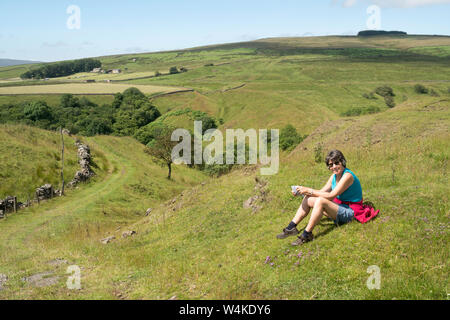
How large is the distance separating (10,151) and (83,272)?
32980mm

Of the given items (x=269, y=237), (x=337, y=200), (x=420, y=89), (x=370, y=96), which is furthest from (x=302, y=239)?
(x=420, y=89)

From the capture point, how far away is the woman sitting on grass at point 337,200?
388 inches

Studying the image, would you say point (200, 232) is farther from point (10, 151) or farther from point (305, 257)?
point (10, 151)

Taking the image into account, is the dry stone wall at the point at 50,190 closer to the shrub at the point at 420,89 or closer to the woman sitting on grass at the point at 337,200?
the woman sitting on grass at the point at 337,200

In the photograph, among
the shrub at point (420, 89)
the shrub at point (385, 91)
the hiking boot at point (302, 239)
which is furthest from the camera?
the shrub at point (420, 89)

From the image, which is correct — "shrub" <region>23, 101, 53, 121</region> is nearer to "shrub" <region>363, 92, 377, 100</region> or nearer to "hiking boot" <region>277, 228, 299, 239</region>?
"hiking boot" <region>277, 228, 299, 239</region>

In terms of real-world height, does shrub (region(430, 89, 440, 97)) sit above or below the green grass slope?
above

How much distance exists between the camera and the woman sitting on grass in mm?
9852

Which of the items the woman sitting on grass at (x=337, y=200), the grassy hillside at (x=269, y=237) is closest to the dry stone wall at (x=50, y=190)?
the grassy hillside at (x=269, y=237)

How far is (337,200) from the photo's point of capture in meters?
10.5

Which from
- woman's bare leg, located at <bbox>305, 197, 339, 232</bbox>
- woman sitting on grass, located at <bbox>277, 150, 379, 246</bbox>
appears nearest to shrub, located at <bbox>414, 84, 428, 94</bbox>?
woman sitting on grass, located at <bbox>277, 150, 379, 246</bbox>

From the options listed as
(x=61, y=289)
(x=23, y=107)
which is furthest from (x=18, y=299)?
(x=23, y=107)

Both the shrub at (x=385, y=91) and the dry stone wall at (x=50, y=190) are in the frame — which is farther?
the shrub at (x=385, y=91)

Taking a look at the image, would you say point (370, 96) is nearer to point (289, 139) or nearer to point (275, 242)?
point (289, 139)
